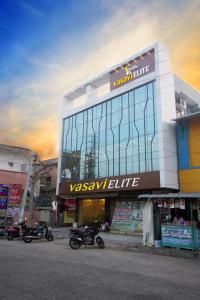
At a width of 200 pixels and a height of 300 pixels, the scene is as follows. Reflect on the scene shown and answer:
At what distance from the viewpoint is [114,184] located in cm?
2989

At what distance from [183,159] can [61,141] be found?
17.6 m

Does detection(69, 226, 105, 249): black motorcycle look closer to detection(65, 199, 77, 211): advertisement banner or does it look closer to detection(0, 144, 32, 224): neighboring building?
detection(0, 144, 32, 224): neighboring building

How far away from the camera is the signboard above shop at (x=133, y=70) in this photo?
29.9 meters

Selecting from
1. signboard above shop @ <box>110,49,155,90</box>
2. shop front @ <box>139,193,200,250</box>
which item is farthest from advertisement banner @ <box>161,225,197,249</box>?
signboard above shop @ <box>110,49,155,90</box>

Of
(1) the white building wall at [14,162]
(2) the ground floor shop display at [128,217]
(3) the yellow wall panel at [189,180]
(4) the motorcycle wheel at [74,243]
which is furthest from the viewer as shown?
(1) the white building wall at [14,162]

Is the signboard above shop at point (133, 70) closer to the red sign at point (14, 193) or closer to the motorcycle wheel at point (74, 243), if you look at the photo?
the red sign at point (14, 193)

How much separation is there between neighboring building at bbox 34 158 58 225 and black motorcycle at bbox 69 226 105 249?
20389mm

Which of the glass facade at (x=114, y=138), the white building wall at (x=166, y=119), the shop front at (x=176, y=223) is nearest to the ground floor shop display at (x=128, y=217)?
the glass facade at (x=114, y=138)

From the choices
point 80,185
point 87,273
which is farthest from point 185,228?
point 80,185

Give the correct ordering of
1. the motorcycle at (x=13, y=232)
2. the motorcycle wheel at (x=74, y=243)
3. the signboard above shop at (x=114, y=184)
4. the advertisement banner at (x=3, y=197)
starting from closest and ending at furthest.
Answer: the motorcycle wheel at (x=74, y=243) < the motorcycle at (x=13, y=232) < the advertisement banner at (x=3, y=197) < the signboard above shop at (x=114, y=184)

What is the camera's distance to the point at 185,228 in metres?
15.2

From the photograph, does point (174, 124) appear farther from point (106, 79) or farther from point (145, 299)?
point (145, 299)

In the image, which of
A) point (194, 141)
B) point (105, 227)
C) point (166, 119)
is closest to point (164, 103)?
point (166, 119)

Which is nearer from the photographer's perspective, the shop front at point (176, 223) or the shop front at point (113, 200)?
the shop front at point (176, 223)
